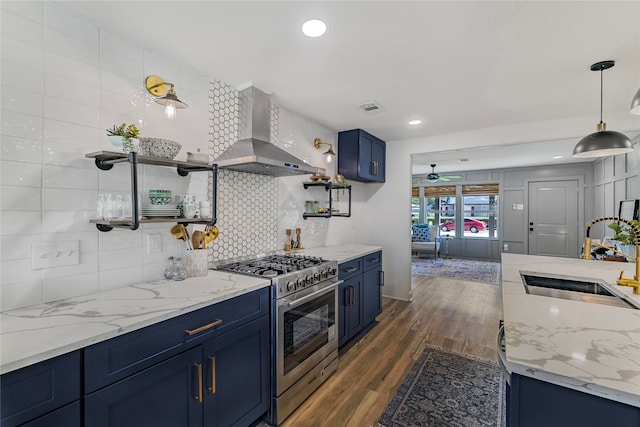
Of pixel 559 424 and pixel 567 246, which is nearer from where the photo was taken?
pixel 559 424

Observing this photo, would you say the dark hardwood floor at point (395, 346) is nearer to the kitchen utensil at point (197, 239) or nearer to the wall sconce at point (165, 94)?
the kitchen utensil at point (197, 239)

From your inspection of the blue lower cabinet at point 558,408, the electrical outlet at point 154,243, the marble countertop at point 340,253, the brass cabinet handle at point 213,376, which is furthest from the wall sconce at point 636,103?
the electrical outlet at point 154,243

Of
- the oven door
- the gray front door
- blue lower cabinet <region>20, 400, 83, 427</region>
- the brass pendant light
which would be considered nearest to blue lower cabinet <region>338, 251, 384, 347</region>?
the oven door

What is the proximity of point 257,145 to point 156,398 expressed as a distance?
67.1 inches

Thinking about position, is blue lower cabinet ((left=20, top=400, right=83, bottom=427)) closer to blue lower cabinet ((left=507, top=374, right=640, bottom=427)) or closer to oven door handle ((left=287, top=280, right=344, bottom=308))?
oven door handle ((left=287, top=280, right=344, bottom=308))

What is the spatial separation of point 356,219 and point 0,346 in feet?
12.3

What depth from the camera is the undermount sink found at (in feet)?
5.23

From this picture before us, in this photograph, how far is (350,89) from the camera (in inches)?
97.0

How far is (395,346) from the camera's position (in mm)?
2826

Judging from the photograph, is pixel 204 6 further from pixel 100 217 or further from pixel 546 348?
pixel 546 348

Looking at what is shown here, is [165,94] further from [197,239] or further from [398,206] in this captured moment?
[398,206]

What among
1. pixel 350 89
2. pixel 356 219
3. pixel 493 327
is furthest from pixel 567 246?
pixel 350 89

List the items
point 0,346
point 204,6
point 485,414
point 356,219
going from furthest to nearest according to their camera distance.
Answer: point 356,219, point 485,414, point 204,6, point 0,346

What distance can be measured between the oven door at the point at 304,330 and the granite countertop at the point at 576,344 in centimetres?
123
